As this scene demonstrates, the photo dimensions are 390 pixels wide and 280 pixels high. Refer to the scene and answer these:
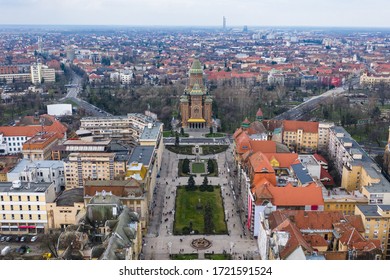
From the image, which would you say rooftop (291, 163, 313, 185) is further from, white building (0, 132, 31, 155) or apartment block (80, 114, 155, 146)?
white building (0, 132, 31, 155)

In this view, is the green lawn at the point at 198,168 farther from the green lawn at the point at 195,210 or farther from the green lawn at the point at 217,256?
the green lawn at the point at 217,256

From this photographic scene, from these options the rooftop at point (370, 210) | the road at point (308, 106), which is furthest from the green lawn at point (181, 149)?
the rooftop at point (370, 210)

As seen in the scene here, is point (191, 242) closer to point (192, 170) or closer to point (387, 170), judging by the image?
point (192, 170)

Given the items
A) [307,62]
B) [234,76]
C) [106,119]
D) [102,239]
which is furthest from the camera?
[307,62]

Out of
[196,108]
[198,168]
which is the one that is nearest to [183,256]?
[198,168]

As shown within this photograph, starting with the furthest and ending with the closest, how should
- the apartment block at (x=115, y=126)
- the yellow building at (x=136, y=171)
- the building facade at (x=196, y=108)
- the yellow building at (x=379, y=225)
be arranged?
the building facade at (x=196, y=108) → the apartment block at (x=115, y=126) → the yellow building at (x=136, y=171) → the yellow building at (x=379, y=225)
